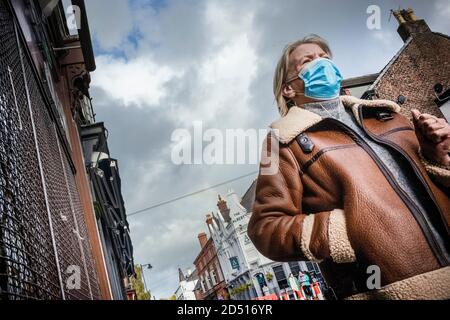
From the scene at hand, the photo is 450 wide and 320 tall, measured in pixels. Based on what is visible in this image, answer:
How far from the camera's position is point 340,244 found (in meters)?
1.34

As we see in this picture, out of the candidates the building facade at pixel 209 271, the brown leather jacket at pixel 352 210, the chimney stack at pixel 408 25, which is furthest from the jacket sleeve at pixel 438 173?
the building facade at pixel 209 271

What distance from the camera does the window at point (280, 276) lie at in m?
26.1

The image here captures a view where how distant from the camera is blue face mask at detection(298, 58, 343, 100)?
1.85 meters

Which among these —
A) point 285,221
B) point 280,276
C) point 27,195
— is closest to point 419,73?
point 285,221

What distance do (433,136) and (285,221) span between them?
0.84m

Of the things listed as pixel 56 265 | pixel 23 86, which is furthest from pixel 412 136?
pixel 23 86

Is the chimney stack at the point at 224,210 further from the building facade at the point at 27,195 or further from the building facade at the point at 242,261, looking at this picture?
the building facade at the point at 27,195

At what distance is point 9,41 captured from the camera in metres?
1.76

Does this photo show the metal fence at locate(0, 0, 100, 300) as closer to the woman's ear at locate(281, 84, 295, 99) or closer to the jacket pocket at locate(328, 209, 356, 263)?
the jacket pocket at locate(328, 209, 356, 263)

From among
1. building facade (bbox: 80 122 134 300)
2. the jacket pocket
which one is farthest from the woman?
building facade (bbox: 80 122 134 300)

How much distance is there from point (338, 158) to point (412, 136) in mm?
499

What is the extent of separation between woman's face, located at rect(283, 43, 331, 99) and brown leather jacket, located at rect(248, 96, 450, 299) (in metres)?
0.20

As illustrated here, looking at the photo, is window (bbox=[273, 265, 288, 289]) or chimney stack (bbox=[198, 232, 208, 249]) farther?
chimney stack (bbox=[198, 232, 208, 249])

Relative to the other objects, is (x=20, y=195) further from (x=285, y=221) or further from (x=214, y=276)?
(x=214, y=276)
